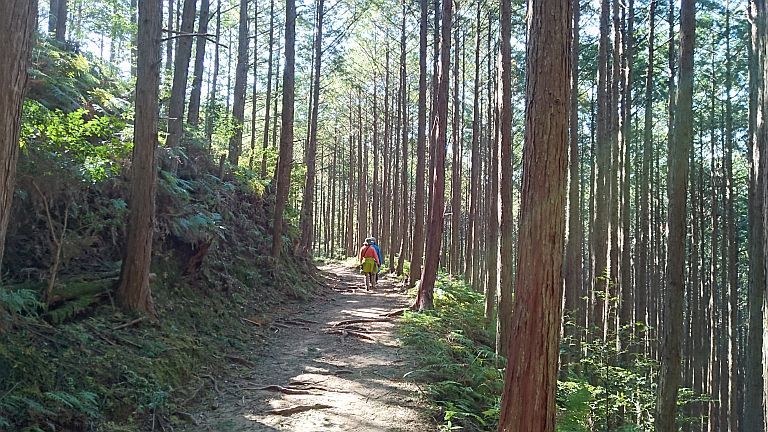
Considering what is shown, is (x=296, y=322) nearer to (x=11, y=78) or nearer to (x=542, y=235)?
(x=542, y=235)

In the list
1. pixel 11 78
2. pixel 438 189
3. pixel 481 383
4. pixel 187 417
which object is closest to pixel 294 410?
pixel 187 417

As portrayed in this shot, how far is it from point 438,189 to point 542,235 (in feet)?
28.6

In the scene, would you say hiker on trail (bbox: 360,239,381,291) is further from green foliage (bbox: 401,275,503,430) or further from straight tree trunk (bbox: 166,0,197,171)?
straight tree trunk (bbox: 166,0,197,171)

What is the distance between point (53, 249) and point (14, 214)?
0.63m

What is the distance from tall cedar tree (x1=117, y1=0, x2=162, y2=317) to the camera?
7.47 meters

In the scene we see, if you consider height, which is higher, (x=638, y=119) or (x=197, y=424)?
(x=638, y=119)

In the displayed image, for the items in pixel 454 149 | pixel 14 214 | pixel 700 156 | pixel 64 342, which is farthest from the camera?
pixel 700 156

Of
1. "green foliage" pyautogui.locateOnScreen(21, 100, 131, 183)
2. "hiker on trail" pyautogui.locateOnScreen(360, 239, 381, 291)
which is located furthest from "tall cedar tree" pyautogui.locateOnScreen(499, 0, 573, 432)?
"hiker on trail" pyautogui.locateOnScreen(360, 239, 381, 291)

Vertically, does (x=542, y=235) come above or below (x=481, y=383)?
above

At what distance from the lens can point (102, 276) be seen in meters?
7.45

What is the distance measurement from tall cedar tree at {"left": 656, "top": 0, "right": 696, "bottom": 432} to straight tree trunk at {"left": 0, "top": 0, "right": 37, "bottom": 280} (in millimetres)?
8392

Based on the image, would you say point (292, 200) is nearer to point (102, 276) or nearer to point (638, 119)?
point (102, 276)

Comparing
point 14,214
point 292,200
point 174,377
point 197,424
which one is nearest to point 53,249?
point 14,214

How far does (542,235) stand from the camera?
15.7ft
